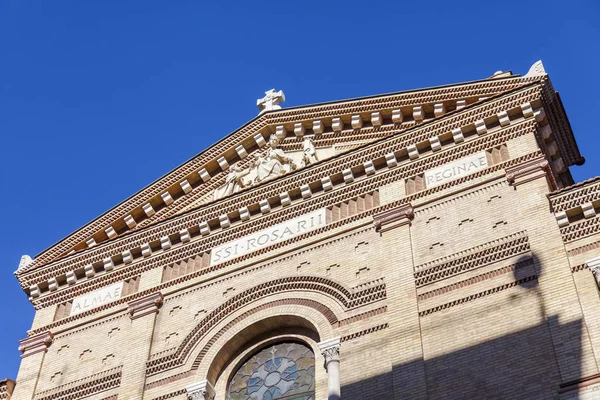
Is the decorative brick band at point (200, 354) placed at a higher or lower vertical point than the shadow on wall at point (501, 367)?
higher

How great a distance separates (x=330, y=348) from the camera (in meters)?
18.5

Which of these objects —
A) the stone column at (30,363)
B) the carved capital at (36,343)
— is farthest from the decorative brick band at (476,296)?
the carved capital at (36,343)

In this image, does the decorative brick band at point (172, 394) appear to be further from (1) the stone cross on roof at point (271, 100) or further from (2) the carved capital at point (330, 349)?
(1) the stone cross on roof at point (271, 100)

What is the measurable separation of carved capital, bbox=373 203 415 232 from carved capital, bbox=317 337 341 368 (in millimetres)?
2628

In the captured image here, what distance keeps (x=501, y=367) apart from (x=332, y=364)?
3182 millimetres

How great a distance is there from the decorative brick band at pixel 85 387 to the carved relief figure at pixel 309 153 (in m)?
6.07

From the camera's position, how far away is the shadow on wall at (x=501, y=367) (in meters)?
15.9

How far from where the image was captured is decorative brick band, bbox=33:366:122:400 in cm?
2047

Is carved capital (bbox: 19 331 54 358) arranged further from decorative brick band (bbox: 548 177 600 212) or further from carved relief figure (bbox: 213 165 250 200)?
decorative brick band (bbox: 548 177 600 212)

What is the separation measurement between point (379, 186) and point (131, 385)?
6138 millimetres

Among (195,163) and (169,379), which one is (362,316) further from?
(195,163)

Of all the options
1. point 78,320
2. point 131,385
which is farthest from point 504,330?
point 78,320

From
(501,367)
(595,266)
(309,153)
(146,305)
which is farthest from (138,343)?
(595,266)

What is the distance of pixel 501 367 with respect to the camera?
1634 cm
